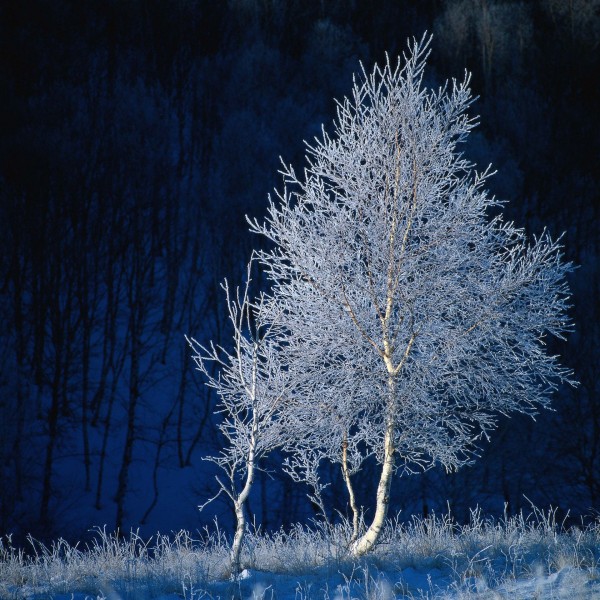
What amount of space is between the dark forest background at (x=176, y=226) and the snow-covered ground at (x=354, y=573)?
11.8m

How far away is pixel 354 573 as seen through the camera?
657cm

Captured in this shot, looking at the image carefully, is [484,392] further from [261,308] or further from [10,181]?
[10,181]

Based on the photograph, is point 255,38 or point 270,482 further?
point 255,38

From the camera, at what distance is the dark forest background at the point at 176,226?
22.4 metres

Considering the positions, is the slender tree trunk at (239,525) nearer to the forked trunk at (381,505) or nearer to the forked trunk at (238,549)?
the forked trunk at (238,549)

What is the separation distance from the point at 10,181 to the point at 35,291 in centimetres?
449

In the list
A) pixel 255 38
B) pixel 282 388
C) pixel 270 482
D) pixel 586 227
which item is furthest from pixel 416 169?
pixel 255 38

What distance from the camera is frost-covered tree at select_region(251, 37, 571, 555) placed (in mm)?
8055

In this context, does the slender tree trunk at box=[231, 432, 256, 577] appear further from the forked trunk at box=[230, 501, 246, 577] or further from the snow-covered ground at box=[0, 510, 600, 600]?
the snow-covered ground at box=[0, 510, 600, 600]

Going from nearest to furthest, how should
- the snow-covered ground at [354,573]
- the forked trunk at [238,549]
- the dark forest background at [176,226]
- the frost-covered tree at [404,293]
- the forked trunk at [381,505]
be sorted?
1. the snow-covered ground at [354,573]
2. the forked trunk at [238,549]
3. the forked trunk at [381,505]
4. the frost-covered tree at [404,293]
5. the dark forest background at [176,226]

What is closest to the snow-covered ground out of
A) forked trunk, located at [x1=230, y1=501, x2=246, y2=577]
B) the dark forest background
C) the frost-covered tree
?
forked trunk, located at [x1=230, y1=501, x2=246, y2=577]

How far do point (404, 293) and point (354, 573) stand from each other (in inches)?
131

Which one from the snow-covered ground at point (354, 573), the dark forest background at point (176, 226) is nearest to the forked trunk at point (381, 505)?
the snow-covered ground at point (354, 573)

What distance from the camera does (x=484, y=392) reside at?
8477 mm
